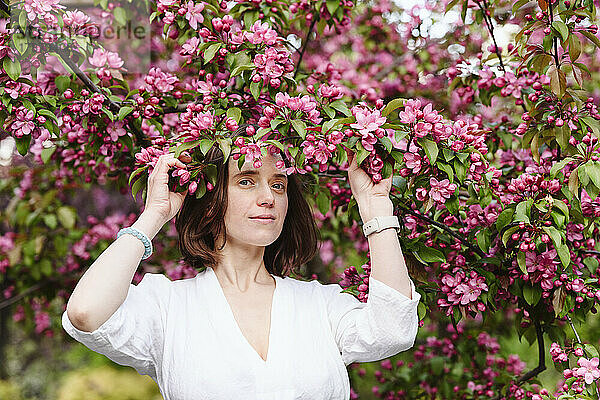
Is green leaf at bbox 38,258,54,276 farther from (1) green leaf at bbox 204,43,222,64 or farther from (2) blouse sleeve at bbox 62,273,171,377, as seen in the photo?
(1) green leaf at bbox 204,43,222,64

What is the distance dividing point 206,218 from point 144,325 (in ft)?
1.28

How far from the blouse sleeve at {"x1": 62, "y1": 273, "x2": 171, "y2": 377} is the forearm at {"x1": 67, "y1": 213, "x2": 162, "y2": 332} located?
34mm

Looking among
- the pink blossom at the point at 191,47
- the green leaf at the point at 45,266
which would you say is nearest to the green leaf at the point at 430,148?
the pink blossom at the point at 191,47

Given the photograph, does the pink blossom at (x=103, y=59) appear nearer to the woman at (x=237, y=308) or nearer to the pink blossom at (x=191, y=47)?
the pink blossom at (x=191, y=47)

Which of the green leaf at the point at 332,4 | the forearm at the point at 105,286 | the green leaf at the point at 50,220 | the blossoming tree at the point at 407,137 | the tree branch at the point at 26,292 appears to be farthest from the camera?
the tree branch at the point at 26,292

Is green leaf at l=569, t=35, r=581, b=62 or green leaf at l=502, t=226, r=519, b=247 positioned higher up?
green leaf at l=569, t=35, r=581, b=62

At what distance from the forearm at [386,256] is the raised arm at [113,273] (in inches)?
22.4

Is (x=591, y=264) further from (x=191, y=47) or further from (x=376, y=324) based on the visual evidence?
(x=191, y=47)

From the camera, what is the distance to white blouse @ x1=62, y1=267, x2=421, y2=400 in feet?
5.99

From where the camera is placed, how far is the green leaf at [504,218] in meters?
2.05

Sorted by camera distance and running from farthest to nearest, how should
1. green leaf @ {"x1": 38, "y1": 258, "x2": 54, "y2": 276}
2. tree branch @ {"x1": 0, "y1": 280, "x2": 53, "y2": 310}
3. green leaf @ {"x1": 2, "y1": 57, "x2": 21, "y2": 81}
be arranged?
1. tree branch @ {"x1": 0, "y1": 280, "x2": 53, "y2": 310}
2. green leaf @ {"x1": 38, "y1": 258, "x2": 54, "y2": 276}
3. green leaf @ {"x1": 2, "y1": 57, "x2": 21, "y2": 81}

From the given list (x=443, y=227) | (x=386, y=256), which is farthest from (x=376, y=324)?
(x=443, y=227)

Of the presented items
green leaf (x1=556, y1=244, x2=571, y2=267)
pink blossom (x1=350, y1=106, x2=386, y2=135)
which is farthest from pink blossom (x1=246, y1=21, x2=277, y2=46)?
green leaf (x1=556, y1=244, x2=571, y2=267)

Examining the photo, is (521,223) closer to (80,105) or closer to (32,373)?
(80,105)
